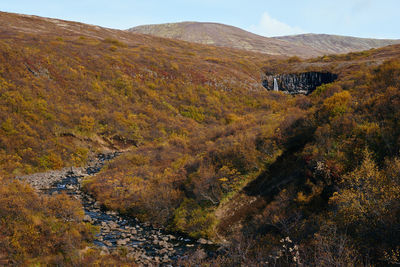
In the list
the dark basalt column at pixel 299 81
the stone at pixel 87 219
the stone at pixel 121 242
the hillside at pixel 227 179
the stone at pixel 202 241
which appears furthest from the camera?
the dark basalt column at pixel 299 81

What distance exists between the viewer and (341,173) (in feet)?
45.0

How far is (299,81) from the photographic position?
68.5 meters

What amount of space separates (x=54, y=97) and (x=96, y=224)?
84.5ft

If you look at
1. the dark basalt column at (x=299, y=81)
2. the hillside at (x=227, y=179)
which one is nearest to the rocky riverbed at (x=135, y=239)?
the hillside at (x=227, y=179)

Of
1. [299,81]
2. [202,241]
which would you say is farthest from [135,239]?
[299,81]

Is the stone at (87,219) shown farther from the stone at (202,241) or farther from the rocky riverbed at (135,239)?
the stone at (202,241)

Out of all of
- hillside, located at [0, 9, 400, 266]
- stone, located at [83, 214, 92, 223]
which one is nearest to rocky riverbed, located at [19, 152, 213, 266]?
stone, located at [83, 214, 92, 223]

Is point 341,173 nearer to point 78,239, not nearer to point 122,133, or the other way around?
point 78,239

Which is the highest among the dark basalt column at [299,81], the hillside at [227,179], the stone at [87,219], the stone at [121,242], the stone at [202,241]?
the dark basalt column at [299,81]

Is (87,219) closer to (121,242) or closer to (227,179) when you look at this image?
(121,242)

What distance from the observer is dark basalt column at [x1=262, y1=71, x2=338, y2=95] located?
2463 inches

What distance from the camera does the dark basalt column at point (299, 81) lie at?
62562mm

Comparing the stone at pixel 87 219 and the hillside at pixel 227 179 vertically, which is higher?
the hillside at pixel 227 179

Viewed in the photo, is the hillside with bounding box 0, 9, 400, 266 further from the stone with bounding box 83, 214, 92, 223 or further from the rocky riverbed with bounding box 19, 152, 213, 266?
the stone with bounding box 83, 214, 92, 223
